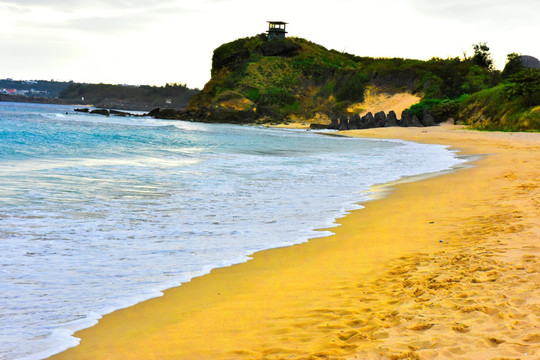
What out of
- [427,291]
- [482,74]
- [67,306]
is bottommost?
[67,306]

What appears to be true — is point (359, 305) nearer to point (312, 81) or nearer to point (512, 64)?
point (512, 64)

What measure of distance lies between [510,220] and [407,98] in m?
76.9

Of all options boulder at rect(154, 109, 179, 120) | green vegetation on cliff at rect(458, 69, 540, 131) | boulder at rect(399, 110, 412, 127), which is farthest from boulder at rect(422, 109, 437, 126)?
boulder at rect(154, 109, 179, 120)

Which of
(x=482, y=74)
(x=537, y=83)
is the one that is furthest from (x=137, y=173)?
(x=482, y=74)

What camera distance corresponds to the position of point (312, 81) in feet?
334

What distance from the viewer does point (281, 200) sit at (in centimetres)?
954

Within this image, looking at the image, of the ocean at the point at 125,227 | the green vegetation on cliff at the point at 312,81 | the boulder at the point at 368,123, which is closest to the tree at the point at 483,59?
→ the green vegetation on cliff at the point at 312,81

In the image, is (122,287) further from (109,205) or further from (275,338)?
(109,205)

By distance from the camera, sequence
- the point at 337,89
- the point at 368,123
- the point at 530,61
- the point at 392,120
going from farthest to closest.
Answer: the point at 337,89 < the point at 530,61 < the point at 368,123 < the point at 392,120

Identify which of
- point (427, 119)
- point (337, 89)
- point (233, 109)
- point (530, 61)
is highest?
point (530, 61)

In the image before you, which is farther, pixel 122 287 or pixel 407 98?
pixel 407 98

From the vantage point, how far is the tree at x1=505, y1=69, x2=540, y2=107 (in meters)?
40.7

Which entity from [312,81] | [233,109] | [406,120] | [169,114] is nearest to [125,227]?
[406,120]

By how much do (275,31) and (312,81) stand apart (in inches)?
894
